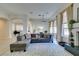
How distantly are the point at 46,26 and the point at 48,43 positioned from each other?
157 centimetres

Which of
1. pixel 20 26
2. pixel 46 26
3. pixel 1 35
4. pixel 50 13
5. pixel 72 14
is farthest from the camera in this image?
pixel 1 35

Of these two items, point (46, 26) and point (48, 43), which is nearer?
point (46, 26)

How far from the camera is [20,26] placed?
31.2 feet

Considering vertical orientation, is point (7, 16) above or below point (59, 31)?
above

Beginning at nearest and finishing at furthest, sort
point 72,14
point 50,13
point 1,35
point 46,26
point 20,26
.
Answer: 1. point 72,14
2. point 46,26
3. point 50,13
4. point 20,26
5. point 1,35

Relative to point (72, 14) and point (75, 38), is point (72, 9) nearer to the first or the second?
point (72, 14)

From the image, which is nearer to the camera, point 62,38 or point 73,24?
point 73,24

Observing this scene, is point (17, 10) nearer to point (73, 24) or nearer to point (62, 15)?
point (62, 15)

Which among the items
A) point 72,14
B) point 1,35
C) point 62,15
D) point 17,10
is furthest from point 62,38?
point 1,35

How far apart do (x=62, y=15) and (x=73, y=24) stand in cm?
224

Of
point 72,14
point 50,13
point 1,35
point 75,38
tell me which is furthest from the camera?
point 1,35

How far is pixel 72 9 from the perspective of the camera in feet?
23.6

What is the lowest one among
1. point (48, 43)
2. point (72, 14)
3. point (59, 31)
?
point (48, 43)

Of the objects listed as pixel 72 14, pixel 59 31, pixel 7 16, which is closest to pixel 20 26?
pixel 7 16
